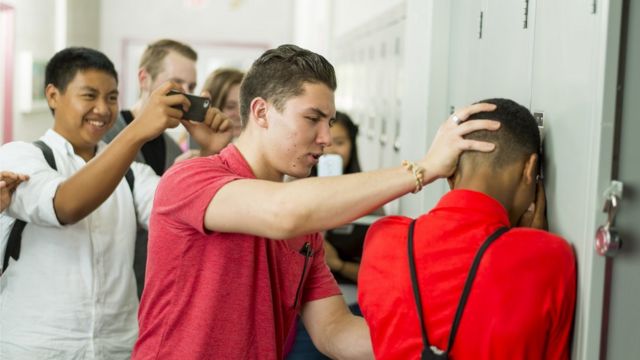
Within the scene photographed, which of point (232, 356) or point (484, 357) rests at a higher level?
point (484, 357)

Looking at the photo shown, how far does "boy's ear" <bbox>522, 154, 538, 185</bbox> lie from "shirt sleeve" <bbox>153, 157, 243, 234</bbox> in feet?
1.79

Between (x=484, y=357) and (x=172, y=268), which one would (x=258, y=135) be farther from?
(x=484, y=357)

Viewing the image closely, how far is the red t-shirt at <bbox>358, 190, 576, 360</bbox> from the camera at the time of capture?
46.3 inches

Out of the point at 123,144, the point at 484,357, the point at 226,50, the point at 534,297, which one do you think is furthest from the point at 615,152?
the point at 226,50

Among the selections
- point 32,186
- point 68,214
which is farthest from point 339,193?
point 32,186

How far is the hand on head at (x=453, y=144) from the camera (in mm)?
1264

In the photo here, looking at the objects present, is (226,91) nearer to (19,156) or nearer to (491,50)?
(19,156)

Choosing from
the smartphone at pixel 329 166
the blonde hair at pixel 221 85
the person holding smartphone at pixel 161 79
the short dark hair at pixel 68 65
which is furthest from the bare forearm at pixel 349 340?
the blonde hair at pixel 221 85

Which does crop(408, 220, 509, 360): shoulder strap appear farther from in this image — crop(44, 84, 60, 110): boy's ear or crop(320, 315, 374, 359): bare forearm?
crop(44, 84, 60, 110): boy's ear

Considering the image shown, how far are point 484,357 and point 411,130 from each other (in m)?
1.26

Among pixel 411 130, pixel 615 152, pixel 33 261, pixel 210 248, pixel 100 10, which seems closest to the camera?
pixel 615 152

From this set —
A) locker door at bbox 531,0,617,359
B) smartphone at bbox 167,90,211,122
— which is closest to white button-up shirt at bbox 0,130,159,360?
smartphone at bbox 167,90,211,122

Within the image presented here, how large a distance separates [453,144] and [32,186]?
1.17 m

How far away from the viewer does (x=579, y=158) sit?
3.92 feet
